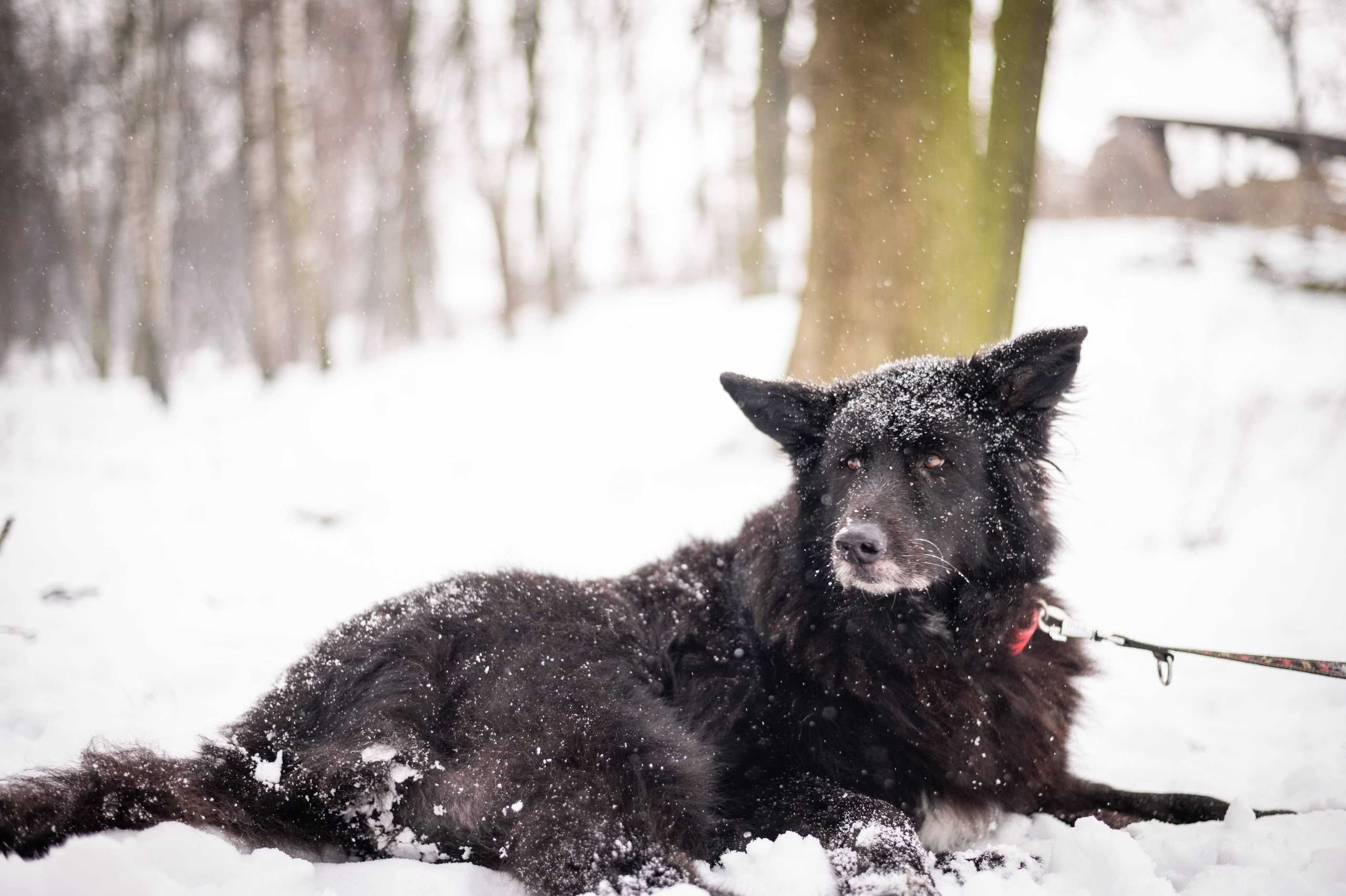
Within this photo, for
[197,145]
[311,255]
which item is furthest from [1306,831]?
[197,145]

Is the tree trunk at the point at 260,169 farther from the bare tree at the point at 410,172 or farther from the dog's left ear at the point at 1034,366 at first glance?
the dog's left ear at the point at 1034,366

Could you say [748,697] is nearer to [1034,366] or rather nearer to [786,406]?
[786,406]

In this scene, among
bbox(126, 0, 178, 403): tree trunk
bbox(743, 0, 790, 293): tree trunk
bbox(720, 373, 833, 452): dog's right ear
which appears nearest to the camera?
bbox(720, 373, 833, 452): dog's right ear

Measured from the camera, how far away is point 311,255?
1619 centimetres

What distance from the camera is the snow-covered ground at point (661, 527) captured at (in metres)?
2.58

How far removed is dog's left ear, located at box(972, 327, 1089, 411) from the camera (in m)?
2.85

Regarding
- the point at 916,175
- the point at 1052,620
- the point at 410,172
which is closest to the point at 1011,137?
the point at 916,175

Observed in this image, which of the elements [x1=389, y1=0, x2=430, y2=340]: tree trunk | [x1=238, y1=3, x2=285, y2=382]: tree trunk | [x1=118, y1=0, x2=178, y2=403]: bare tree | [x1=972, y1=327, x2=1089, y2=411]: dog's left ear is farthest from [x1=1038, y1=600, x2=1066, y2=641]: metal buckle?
[x1=389, y1=0, x2=430, y2=340]: tree trunk

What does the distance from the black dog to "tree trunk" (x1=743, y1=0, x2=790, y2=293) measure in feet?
46.3

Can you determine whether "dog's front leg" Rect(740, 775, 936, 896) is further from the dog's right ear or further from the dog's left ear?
the dog's left ear

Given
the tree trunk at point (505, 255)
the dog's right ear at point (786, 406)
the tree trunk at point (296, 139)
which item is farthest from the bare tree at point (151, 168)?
the dog's right ear at point (786, 406)

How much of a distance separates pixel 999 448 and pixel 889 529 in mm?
632

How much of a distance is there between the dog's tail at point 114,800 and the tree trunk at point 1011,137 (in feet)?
19.4

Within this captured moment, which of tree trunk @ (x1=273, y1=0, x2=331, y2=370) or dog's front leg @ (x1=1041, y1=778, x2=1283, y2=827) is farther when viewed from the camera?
tree trunk @ (x1=273, y1=0, x2=331, y2=370)
